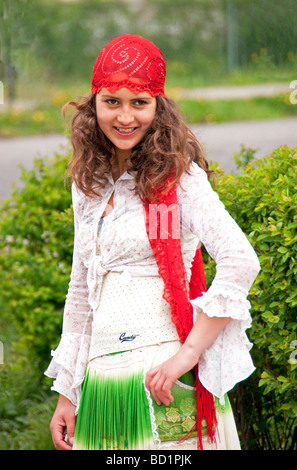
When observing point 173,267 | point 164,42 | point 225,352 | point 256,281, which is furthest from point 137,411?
point 164,42

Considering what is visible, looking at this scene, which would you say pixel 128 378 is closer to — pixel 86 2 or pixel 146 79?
pixel 146 79

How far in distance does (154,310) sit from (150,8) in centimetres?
1364

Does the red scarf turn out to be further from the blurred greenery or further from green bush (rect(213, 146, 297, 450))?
the blurred greenery

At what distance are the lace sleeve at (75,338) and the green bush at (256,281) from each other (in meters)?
0.63

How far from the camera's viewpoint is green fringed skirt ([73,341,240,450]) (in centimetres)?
165

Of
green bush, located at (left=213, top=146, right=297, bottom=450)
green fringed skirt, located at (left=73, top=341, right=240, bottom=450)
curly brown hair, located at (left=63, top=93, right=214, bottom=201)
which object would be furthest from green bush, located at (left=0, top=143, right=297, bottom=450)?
green fringed skirt, located at (left=73, top=341, right=240, bottom=450)

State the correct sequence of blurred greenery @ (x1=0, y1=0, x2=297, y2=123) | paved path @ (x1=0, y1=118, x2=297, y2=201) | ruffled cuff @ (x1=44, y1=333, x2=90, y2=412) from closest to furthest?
ruffled cuff @ (x1=44, y1=333, x2=90, y2=412)
paved path @ (x1=0, y1=118, x2=297, y2=201)
blurred greenery @ (x1=0, y1=0, x2=297, y2=123)

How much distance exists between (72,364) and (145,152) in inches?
24.6

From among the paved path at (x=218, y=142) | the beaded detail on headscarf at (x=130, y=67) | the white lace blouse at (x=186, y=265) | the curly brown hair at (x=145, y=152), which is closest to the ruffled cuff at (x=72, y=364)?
the white lace blouse at (x=186, y=265)

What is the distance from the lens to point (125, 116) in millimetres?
1696

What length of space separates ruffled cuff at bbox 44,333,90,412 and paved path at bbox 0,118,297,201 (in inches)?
201

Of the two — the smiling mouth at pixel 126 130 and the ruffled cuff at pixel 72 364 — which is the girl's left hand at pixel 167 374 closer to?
the ruffled cuff at pixel 72 364

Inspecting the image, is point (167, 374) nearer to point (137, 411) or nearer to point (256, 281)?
point (137, 411)
